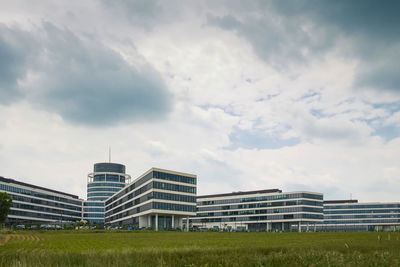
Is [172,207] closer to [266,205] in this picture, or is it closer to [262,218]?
[266,205]

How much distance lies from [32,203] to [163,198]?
3264 inches

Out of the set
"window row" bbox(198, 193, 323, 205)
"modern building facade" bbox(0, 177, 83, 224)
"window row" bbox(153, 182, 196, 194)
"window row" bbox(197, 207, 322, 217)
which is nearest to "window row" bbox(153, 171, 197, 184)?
"window row" bbox(153, 182, 196, 194)

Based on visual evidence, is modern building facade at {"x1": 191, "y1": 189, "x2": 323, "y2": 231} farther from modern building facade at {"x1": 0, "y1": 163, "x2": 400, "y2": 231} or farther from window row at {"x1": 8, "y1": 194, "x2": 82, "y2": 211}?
window row at {"x1": 8, "y1": 194, "x2": 82, "y2": 211}

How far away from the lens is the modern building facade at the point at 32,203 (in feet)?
504

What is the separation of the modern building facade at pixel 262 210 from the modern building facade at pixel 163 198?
48266mm

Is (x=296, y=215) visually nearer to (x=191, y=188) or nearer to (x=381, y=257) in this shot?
(x=191, y=188)

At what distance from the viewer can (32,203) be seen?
16812cm

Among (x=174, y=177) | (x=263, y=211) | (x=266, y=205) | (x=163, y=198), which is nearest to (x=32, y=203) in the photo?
(x=163, y=198)

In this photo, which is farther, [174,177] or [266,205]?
[266,205]

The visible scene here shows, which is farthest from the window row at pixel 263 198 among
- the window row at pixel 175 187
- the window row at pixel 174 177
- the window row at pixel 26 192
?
the window row at pixel 26 192

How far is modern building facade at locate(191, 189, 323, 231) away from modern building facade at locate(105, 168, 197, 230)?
48.3 meters

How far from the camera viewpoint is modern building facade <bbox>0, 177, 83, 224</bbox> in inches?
6048

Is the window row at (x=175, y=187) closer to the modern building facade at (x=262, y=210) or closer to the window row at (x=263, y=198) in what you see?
the modern building facade at (x=262, y=210)

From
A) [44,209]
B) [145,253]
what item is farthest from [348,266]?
[44,209]
